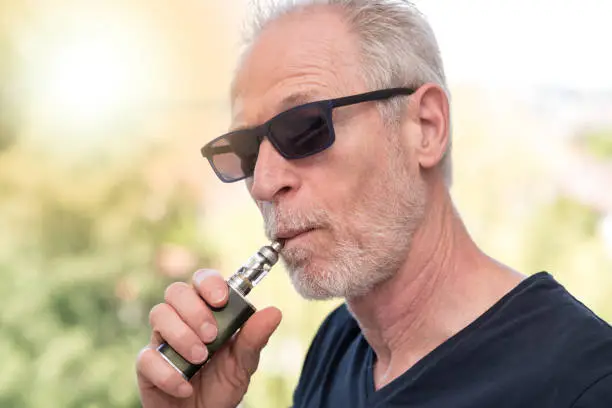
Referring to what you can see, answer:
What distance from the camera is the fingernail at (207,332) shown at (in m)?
0.89

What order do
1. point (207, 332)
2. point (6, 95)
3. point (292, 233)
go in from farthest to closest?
point (6, 95), point (292, 233), point (207, 332)

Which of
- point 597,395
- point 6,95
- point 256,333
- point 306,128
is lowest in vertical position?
point 597,395

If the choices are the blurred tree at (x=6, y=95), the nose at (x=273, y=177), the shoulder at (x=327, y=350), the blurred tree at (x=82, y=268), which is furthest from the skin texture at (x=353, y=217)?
the blurred tree at (x=6, y=95)

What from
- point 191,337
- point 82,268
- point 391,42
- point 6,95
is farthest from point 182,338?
point 6,95

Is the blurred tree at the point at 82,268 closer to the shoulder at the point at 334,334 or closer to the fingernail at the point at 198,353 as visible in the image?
the shoulder at the point at 334,334

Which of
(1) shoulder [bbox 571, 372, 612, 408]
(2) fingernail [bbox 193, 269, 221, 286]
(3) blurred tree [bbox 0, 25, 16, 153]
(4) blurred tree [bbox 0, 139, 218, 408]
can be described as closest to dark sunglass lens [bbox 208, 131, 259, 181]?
(2) fingernail [bbox 193, 269, 221, 286]

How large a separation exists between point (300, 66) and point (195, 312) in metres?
0.44

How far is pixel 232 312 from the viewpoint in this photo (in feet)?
3.03

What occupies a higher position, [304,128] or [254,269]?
[304,128]

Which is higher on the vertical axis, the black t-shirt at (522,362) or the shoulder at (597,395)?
the black t-shirt at (522,362)

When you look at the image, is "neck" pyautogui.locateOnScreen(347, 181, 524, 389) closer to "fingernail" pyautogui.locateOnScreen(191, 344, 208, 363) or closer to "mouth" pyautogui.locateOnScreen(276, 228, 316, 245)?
"mouth" pyautogui.locateOnScreen(276, 228, 316, 245)

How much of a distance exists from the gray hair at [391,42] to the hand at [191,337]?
401mm

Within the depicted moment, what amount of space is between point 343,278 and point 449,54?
3.60 feet

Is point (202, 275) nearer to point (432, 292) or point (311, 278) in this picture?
point (311, 278)
